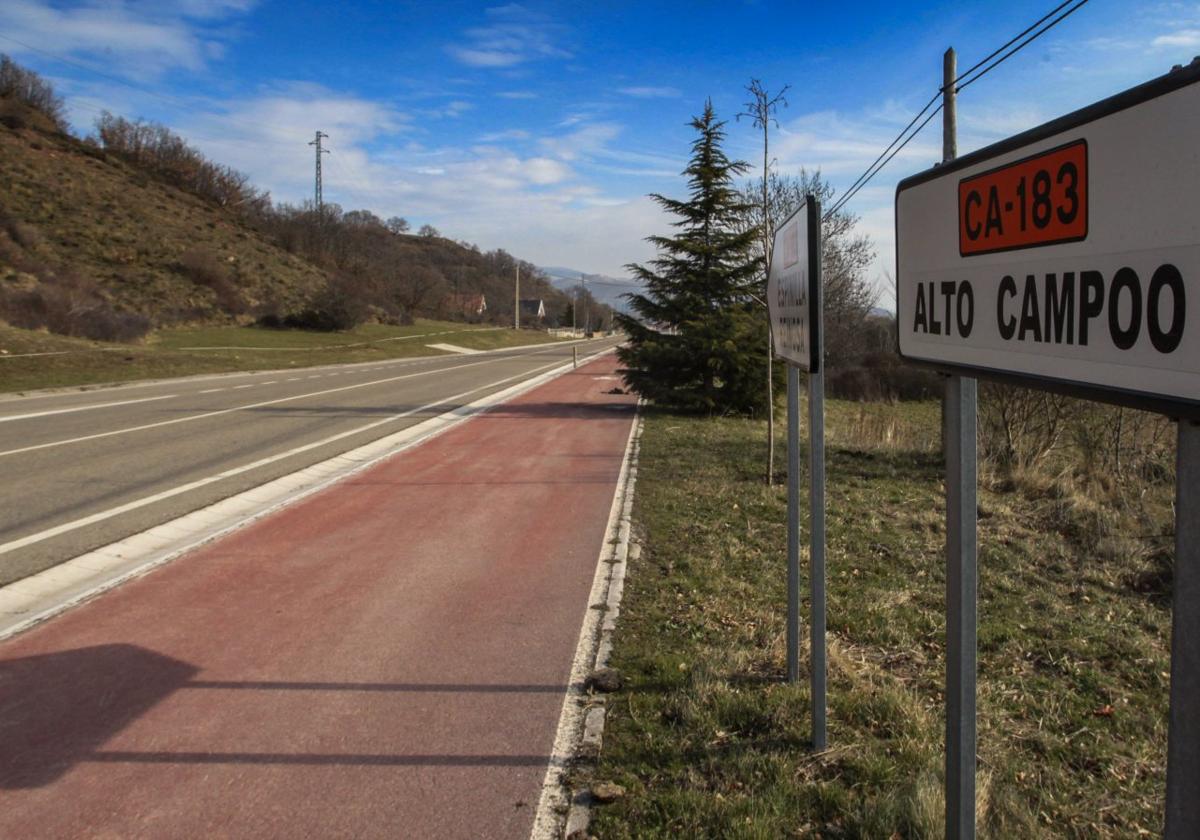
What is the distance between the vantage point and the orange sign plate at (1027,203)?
4.99 ft

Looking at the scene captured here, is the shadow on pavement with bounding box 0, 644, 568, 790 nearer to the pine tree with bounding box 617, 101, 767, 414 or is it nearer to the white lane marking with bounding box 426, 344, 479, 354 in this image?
the pine tree with bounding box 617, 101, 767, 414

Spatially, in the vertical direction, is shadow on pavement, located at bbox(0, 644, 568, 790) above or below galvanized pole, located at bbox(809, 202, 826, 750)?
below

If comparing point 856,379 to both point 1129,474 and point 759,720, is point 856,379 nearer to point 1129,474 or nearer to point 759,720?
point 1129,474

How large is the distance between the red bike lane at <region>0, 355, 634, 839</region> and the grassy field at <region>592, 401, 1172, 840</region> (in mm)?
563

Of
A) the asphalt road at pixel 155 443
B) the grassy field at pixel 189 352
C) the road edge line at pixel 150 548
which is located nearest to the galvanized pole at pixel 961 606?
the road edge line at pixel 150 548

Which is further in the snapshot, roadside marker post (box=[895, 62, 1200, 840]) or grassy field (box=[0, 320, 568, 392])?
grassy field (box=[0, 320, 568, 392])

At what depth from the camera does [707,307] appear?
1884cm

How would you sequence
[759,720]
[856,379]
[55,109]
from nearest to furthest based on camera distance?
1. [759,720]
2. [856,379]
3. [55,109]

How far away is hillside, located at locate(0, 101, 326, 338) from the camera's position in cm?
4647

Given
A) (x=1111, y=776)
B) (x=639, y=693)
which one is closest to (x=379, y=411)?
(x=639, y=693)

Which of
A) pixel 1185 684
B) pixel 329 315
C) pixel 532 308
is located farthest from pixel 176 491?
pixel 532 308

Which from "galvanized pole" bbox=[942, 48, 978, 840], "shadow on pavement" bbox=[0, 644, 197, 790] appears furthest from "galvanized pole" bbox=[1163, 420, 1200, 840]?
"shadow on pavement" bbox=[0, 644, 197, 790]

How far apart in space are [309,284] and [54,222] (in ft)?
53.9

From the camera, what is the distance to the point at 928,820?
3.11m
